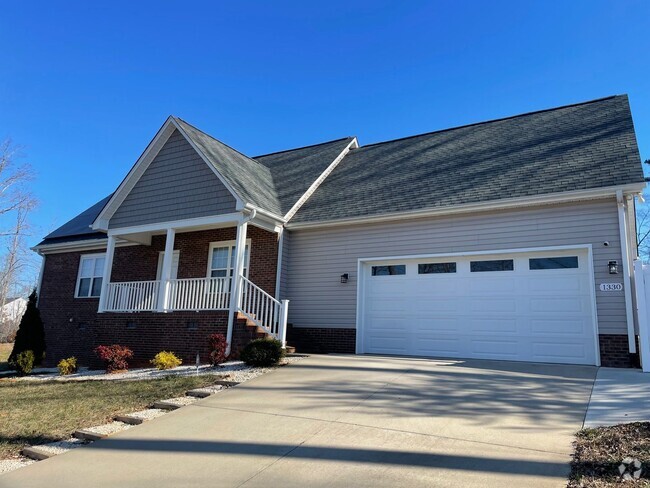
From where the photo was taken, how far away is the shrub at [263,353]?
29.8ft

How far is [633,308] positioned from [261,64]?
1490 centimetres

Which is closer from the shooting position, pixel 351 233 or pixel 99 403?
pixel 99 403

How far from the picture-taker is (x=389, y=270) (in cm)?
1153

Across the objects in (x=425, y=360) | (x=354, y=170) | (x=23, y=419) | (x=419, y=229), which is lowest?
(x=23, y=419)

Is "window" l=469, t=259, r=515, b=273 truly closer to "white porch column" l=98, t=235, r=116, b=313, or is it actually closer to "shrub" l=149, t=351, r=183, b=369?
"shrub" l=149, t=351, r=183, b=369

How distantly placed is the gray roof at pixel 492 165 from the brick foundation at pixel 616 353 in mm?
3124

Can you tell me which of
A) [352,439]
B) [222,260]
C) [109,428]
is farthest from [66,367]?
[352,439]

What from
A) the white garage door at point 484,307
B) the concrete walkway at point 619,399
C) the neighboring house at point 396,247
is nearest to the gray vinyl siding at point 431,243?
the neighboring house at point 396,247

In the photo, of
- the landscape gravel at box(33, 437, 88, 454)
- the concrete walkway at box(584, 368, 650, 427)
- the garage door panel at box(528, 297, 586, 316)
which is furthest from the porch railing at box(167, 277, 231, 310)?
the concrete walkway at box(584, 368, 650, 427)

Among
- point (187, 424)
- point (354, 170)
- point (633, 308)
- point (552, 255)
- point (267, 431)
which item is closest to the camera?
point (267, 431)

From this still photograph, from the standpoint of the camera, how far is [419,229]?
11133 mm

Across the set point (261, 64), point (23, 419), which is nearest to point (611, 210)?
point (23, 419)

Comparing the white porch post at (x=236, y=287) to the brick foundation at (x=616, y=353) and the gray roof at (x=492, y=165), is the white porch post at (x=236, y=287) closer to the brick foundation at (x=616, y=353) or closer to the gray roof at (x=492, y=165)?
the gray roof at (x=492, y=165)

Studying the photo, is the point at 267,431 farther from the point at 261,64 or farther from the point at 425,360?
the point at 261,64
